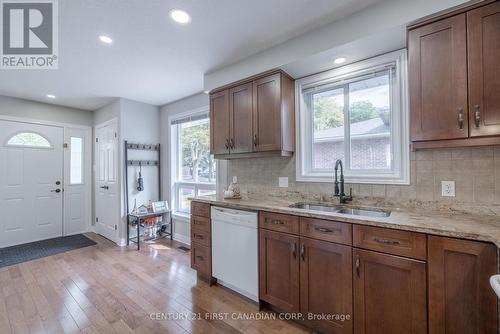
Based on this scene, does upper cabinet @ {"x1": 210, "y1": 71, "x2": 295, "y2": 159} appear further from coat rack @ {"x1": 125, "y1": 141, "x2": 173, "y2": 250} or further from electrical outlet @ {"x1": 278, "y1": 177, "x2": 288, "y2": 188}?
coat rack @ {"x1": 125, "y1": 141, "x2": 173, "y2": 250}

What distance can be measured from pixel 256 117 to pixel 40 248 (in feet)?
13.4

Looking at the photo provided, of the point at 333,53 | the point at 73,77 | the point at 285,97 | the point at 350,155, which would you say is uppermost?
the point at 73,77

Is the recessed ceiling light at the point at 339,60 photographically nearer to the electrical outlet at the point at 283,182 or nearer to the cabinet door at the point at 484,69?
the cabinet door at the point at 484,69

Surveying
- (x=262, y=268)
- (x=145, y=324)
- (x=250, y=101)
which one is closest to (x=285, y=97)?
(x=250, y=101)

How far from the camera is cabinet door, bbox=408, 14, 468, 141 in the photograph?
4.93 feet

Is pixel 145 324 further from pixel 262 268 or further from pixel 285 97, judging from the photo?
pixel 285 97

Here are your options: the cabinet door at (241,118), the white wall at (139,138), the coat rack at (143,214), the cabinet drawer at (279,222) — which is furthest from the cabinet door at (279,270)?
the white wall at (139,138)

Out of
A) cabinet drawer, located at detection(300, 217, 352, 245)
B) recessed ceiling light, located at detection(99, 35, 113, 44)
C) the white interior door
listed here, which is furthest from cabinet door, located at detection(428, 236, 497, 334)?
the white interior door

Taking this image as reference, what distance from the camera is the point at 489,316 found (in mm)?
1186

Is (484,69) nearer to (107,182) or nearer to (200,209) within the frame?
(200,209)

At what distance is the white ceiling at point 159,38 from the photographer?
5.82ft

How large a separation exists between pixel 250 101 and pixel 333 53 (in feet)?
3.08

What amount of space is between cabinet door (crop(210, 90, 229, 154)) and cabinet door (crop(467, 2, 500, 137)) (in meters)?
2.13

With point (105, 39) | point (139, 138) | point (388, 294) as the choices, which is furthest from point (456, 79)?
point (139, 138)
